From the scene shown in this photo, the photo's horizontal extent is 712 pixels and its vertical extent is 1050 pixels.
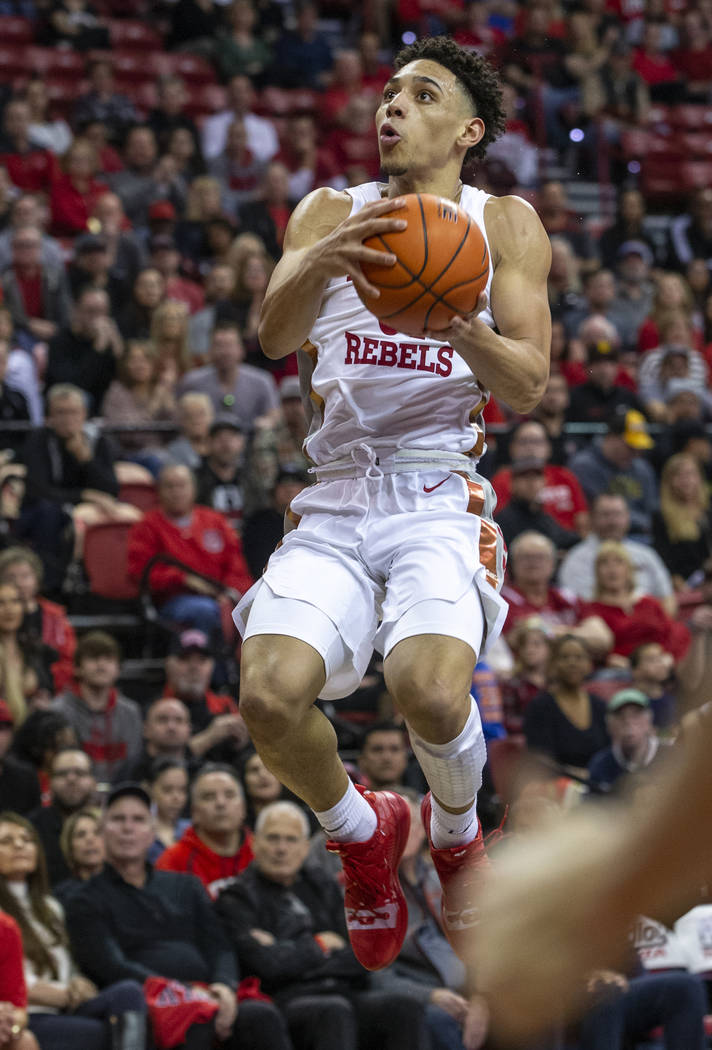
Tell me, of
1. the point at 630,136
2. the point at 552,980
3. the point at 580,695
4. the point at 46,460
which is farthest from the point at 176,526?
the point at 630,136

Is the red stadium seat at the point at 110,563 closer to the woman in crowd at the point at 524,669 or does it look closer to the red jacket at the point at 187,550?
the red jacket at the point at 187,550

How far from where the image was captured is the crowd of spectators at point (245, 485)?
7.72 m

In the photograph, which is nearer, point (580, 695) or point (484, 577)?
point (484, 577)

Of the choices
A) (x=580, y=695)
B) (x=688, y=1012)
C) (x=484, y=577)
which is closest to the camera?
(x=484, y=577)

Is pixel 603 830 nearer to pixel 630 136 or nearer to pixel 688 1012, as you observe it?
pixel 688 1012

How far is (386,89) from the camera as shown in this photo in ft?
15.4

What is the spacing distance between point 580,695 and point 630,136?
10741 mm

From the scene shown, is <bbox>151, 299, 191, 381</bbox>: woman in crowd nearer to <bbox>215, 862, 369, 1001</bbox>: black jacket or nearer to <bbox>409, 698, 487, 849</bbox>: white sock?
<bbox>215, 862, 369, 1001</bbox>: black jacket

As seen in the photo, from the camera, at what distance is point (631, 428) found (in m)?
13.1

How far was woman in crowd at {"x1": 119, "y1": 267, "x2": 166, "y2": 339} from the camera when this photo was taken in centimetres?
1257

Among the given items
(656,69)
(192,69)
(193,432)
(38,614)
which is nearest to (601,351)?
(193,432)

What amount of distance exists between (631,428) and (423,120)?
871 centimetres

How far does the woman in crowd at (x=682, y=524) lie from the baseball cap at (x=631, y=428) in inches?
19.5

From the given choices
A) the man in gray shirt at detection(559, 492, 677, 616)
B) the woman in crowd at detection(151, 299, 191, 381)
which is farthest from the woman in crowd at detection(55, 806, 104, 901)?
the woman in crowd at detection(151, 299, 191, 381)
